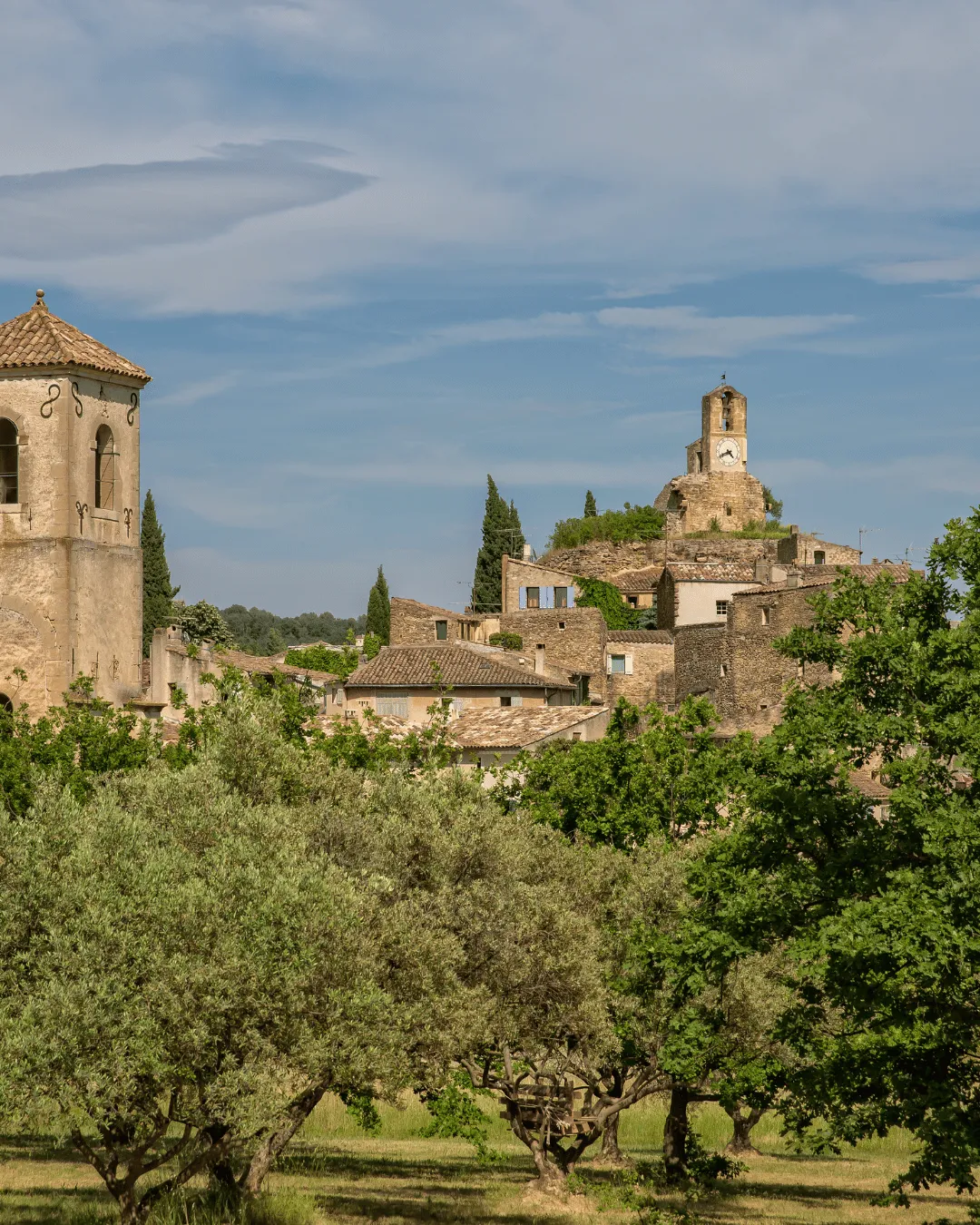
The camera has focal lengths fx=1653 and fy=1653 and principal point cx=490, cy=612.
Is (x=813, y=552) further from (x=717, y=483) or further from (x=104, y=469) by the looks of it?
(x=104, y=469)

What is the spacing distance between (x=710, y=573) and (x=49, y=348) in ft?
194

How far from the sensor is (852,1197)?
31.0m

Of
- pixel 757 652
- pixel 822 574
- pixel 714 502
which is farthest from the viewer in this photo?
pixel 714 502

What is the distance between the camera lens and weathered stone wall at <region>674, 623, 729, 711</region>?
80312 mm

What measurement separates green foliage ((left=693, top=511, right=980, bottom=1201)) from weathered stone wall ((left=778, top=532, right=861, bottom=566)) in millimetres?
77519

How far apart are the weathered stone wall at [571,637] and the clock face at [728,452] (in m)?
28.7

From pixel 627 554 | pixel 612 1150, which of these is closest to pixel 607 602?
pixel 627 554

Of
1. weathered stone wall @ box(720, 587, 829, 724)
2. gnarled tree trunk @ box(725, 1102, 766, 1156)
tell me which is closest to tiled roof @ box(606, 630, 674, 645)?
weathered stone wall @ box(720, 587, 829, 724)

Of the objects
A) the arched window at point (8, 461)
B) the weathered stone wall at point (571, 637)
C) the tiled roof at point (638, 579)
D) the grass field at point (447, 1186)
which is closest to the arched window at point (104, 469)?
the arched window at point (8, 461)

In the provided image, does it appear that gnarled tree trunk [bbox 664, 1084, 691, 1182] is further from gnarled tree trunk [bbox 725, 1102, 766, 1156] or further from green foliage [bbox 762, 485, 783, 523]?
green foliage [bbox 762, 485, 783, 523]

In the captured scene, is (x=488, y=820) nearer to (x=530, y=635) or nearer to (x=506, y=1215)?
(x=506, y=1215)

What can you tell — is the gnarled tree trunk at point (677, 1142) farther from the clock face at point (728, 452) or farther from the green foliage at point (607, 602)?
the clock face at point (728, 452)

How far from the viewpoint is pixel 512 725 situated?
5638 centimetres

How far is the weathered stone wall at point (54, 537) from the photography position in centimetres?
3562
